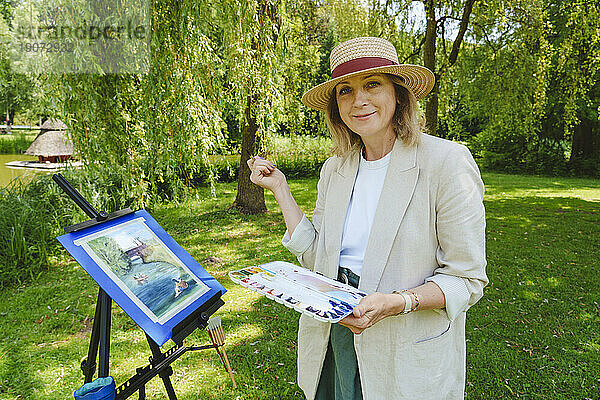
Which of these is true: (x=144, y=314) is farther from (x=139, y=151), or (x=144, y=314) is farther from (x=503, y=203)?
(x=503, y=203)

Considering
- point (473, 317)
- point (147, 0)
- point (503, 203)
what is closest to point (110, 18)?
point (147, 0)

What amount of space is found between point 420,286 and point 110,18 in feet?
10.2

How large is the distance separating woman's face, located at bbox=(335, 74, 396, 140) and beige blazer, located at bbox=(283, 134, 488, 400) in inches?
5.2

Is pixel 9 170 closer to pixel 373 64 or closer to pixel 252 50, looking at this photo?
pixel 252 50

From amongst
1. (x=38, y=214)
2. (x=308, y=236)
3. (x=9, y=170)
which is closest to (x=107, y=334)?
(x=308, y=236)

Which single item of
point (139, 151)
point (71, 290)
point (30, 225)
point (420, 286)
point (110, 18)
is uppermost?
point (110, 18)

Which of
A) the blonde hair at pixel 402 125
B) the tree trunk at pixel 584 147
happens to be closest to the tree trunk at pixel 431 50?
the blonde hair at pixel 402 125

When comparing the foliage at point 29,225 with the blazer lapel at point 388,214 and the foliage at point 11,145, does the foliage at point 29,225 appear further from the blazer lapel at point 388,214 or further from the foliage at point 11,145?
the foliage at point 11,145

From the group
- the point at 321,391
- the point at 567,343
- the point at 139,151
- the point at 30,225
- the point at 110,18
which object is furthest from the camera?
the point at 30,225

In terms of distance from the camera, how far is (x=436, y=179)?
137 centimetres

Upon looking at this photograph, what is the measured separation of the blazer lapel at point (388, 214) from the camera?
1399 millimetres

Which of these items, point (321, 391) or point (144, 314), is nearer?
point (144, 314)

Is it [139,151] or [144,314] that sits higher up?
[139,151]

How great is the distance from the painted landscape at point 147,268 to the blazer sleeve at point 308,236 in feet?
1.54
